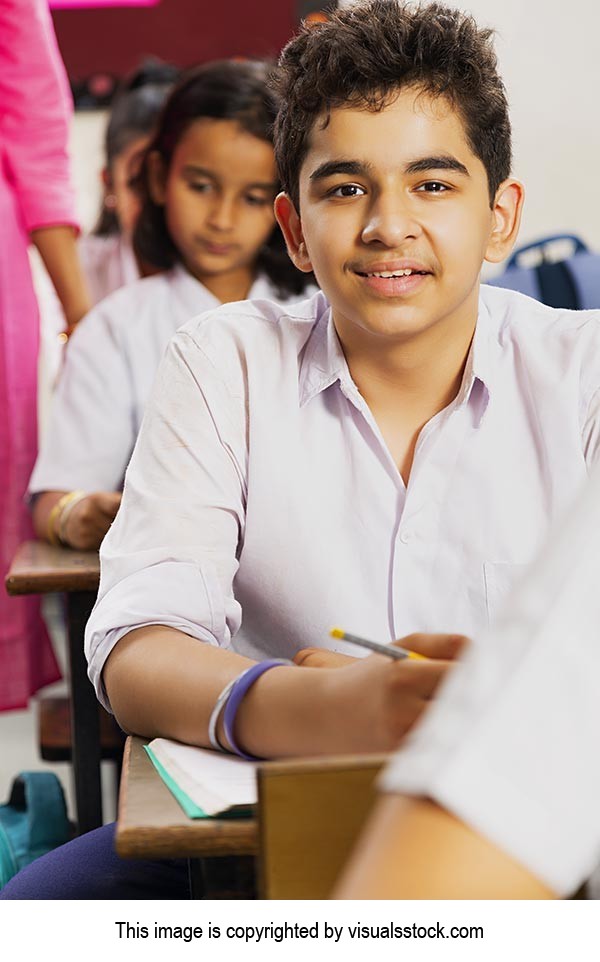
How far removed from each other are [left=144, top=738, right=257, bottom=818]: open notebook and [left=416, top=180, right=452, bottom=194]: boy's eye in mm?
603

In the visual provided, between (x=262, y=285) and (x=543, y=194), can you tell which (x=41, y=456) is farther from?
(x=543, y=194)

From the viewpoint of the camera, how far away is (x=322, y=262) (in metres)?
1.27

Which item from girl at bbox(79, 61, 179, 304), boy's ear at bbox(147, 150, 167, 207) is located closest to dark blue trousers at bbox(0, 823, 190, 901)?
boy's ear at bbox(147, 150, 167, 207)

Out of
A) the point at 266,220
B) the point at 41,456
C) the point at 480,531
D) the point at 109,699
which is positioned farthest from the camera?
the point at 266,220

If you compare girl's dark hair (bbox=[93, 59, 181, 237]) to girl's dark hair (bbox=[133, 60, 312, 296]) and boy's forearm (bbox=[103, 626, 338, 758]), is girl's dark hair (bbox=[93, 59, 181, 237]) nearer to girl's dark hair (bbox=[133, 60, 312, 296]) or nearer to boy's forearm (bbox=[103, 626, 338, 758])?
girl's dark hair (bbox=[133, 60, 312, 296])

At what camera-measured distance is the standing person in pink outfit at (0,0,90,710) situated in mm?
2354

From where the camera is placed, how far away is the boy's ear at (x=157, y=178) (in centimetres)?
253

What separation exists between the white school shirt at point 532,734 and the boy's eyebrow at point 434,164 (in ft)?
2.44

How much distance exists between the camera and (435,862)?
0.53 m

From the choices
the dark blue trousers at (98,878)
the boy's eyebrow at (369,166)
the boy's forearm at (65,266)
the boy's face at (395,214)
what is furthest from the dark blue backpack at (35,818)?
the boy's forearm at (65,266)

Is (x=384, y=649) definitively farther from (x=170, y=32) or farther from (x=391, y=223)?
(x=170, y=32)

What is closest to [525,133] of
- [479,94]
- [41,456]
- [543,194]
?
[543,194]

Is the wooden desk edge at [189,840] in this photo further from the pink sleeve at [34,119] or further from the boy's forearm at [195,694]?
the pink sleeve at [34,119]
